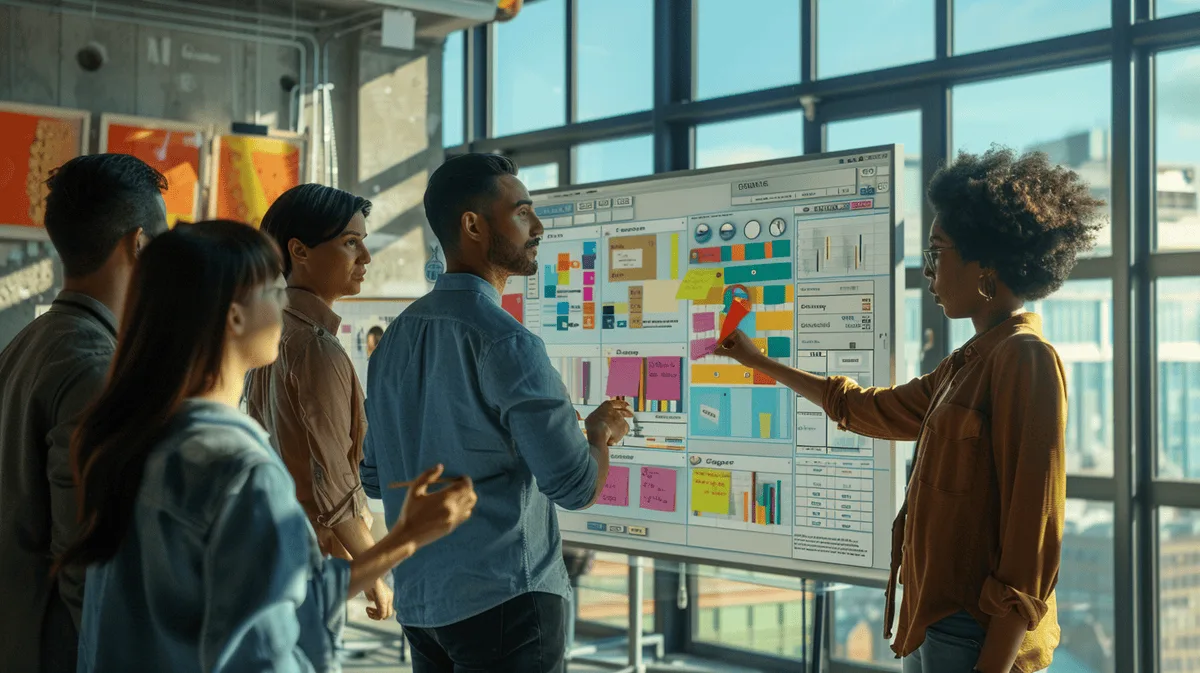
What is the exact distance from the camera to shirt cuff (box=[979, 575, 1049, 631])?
172 centimetres

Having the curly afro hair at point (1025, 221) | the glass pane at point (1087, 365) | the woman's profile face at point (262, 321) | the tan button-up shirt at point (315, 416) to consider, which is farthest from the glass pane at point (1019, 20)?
the woman's profile face at point (262, 321)

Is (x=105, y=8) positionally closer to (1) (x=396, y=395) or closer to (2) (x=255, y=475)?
(1) (x=396, y=395)

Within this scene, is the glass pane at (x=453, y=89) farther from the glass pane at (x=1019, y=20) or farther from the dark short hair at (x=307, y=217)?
the dark short hair at (x=307, y=217)

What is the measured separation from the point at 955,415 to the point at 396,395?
3.23 feet

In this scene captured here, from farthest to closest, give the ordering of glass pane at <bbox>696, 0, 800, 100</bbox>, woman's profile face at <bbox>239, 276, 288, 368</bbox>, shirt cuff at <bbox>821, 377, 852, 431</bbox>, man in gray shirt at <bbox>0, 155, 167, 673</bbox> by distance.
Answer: glass pane at <bbox>696, 0, 800, 100</bbox>
shirt cuff at <bbox>821, 377, 852, 431</bbox>
man in gray shirt at <bbox>0, 155, 167, 673</bbox>
woman's profile face at <bbox>239, 276, 288, 368</bbox>

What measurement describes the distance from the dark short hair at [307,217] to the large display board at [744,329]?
108cm

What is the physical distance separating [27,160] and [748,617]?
362 cm

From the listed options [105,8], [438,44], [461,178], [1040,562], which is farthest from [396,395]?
[438,44]

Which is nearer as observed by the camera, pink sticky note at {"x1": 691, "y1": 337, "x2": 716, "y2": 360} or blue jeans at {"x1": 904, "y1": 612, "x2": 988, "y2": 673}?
blue jeans at {"x1": 904, "y1": 612, "x2": 988, "y2": 673}

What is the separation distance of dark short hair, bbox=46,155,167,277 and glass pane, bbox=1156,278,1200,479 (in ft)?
10.4

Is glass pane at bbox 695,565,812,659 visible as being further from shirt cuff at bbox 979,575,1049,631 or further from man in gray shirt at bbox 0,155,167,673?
man in gray shirt at bbox 0,155,167,673

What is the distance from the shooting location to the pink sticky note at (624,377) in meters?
3.26

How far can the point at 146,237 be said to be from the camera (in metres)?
1.83

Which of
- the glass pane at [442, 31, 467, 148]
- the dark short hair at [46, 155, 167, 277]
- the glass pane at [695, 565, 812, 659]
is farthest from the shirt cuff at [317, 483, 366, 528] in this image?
the glass pane at [442, 31, 467, 148]
